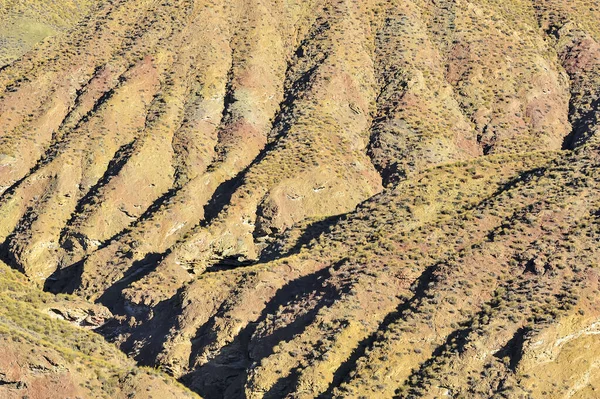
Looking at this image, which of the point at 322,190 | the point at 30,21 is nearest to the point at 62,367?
the point at 322,190

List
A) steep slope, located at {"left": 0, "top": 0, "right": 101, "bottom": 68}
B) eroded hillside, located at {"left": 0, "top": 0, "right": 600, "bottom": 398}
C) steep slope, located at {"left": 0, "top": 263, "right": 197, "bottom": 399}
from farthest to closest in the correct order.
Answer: steep slope, located at {"left": 0, "top": 0, "right": 101, "bottom": 68}, eroded hillside, located at {"left": 0, "top": 0, "right": 600, "bottom": 398}, steep slope, located at {"left": 0, "top": 263, "right": 197, "bottom": 399}

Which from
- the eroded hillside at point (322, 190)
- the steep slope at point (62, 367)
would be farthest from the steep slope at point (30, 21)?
the steep slope at point (62, 367)

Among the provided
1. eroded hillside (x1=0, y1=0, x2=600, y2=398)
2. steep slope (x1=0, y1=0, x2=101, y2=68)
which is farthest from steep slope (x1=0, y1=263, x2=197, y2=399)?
steep slope (x1=0, y1=0, x2=101, y2=68)

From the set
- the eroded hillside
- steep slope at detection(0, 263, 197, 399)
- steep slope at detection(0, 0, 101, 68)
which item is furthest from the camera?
steep slope at detection(0, 0, 101, 68)

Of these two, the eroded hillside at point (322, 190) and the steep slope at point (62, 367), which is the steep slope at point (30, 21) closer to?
the eroded hillside at point (322, 190)

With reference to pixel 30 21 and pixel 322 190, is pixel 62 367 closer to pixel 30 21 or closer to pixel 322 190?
pixel 322 190

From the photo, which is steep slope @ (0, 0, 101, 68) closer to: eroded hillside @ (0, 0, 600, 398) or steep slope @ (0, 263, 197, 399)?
eroded hillside @ (0, 0, 600, 398)

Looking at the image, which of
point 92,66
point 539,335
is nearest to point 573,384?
point 539,335

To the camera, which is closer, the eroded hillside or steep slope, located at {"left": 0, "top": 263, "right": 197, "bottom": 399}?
steep slope, located at {"left": 0, "top": 263, "right": 197, "bottom": 399}
